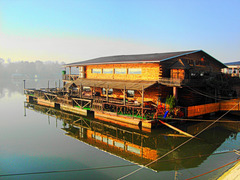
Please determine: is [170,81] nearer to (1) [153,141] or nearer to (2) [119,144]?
(1) [153,141]

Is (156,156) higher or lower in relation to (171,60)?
lower

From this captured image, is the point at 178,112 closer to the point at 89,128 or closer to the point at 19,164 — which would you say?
the point at 89,128

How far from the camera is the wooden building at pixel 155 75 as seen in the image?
22.6 metres

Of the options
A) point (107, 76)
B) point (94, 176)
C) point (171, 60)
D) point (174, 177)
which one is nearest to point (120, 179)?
point (94, 176)

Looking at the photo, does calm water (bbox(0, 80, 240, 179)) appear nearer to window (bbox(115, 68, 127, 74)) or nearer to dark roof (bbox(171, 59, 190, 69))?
dark roof (bbox(171, 59, 190, 69))

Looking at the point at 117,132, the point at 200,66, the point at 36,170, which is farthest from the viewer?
the point at 200,66

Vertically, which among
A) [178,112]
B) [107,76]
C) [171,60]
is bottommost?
[178,112]

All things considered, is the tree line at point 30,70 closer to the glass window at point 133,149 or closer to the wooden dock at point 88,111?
the wooden dock at point 88,111

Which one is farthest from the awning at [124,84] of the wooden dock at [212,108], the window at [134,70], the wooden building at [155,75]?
the wooden dock at [212,108]

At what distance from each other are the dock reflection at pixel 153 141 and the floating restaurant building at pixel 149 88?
1.57 m

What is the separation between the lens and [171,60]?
963 inches

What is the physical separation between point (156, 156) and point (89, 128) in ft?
29.6

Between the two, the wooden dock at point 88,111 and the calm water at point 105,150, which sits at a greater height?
the wooden dock at point 88,111

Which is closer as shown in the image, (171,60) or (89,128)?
(89,128)
